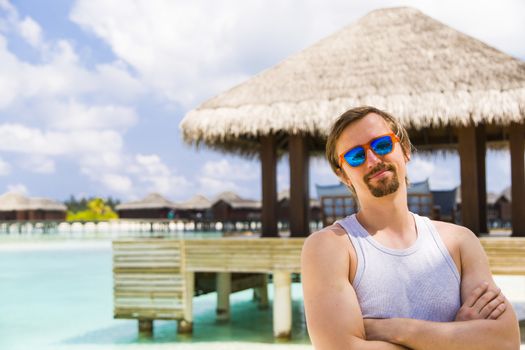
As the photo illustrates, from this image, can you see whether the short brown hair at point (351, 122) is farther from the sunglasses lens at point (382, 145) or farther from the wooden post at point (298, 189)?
the wooden post at point (298, 189)

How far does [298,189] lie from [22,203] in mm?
32470

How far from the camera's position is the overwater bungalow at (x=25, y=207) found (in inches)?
1421

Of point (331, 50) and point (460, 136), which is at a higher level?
point (331, 50)

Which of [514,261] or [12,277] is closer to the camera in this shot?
[514,261]

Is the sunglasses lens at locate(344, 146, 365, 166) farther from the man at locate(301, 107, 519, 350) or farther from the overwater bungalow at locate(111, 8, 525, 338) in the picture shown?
the overwater bungalow at locate(111, 8, 525, 338)

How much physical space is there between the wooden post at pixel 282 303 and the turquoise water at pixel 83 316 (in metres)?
0.18

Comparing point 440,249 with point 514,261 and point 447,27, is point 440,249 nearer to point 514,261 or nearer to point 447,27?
point 514,261

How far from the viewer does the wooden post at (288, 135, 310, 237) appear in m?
7.19

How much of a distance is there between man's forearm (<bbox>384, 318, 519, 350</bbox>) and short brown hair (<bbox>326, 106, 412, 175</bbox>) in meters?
0.39

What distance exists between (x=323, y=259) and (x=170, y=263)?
19.1 ft

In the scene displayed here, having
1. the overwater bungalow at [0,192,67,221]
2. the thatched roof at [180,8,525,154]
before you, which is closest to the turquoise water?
the thatched roof at [180,8,525,154]

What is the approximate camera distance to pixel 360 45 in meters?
7.75

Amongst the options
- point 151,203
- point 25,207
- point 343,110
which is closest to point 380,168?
point 343,110

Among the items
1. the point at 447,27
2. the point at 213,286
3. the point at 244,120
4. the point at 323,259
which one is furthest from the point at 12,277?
the point at 323,259
